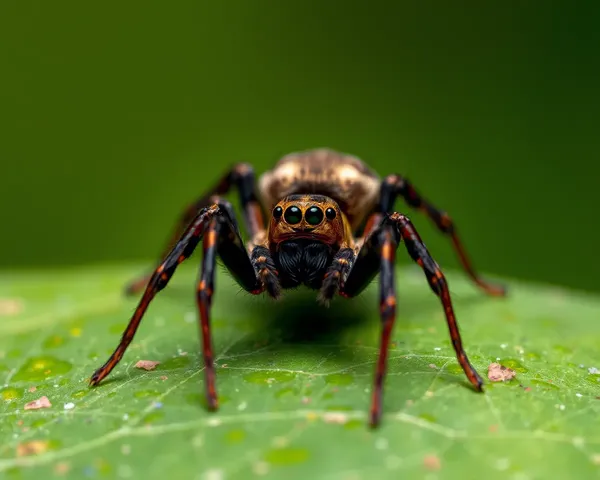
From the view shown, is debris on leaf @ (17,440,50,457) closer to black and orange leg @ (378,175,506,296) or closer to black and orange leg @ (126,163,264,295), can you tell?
black and orange leg @ (126,163,264,295)

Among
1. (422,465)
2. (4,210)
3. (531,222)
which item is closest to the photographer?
(422,465)

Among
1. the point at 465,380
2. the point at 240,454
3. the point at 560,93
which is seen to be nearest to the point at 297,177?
the point at 465,380

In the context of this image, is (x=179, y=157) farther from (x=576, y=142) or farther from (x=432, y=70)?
(x=576, y=142)

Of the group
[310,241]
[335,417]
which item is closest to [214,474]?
[335,417]

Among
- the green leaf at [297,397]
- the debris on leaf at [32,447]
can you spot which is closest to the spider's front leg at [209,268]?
the green leaf at [297,397]

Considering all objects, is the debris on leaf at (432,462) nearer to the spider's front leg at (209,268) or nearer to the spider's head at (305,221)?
the spider's front leg at (209,268)

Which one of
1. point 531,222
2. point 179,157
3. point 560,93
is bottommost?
point 531,222

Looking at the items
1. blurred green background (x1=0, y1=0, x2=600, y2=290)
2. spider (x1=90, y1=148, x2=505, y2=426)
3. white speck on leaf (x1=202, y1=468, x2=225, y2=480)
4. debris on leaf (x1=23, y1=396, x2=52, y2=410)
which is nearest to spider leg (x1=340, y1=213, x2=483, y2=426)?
spider (x1=90, y1=148, x2=505, y2=426)
